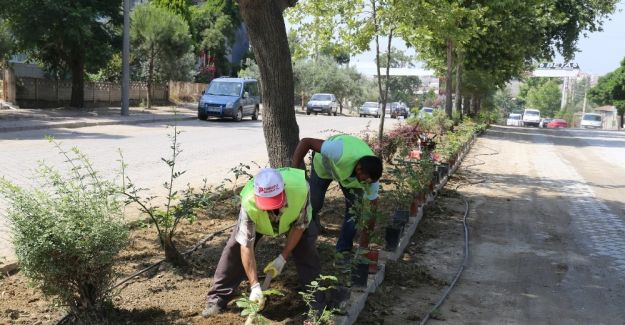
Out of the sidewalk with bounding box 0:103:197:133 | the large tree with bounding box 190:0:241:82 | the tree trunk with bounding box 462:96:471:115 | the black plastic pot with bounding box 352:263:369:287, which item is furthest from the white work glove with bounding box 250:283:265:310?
the large tree with bounding box 190:0:241:82

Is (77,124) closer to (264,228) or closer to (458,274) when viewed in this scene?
(458,274)

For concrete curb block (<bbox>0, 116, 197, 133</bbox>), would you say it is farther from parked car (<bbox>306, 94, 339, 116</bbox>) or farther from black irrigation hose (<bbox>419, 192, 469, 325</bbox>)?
parked car (<bbox>306, 94, 339, 116</bbox>)

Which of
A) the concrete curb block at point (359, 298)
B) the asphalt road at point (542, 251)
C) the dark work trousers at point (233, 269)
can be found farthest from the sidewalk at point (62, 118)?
the dark work trousers at point (233, 269)

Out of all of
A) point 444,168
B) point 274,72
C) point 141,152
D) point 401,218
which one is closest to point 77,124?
point 141,152

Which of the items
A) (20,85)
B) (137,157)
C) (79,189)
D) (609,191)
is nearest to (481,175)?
(609,191)

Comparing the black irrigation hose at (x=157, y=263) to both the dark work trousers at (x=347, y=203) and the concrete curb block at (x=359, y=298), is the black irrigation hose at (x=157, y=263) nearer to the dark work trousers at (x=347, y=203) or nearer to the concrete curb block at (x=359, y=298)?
the dark work trousers at (x=347, y=203)

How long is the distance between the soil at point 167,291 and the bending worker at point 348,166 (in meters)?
0.32

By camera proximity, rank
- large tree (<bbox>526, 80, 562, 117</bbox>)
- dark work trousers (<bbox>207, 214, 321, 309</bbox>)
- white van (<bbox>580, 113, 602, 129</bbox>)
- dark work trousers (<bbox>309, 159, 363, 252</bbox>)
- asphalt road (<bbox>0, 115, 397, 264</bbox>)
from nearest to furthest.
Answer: dark work trousers (<bbox>207, 214, 321, 309</bbox>) → dark work trousers (<bbox>309, 159, 363, 252</bbox>) → asphalt road (<bbox>0, 115, 397, 264</bbox>) → white van (<bbox>580, 113, 602, 129</bbox>) → large tree (<bbox>526, 80, 562, 117</bbox>)

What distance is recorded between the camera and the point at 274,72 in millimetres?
6559

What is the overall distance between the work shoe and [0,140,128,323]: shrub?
70 centimetres

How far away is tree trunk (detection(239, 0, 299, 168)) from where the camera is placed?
6359 mm

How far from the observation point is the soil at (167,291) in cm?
408

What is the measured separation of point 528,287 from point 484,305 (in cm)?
73

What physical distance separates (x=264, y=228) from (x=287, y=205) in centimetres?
24
